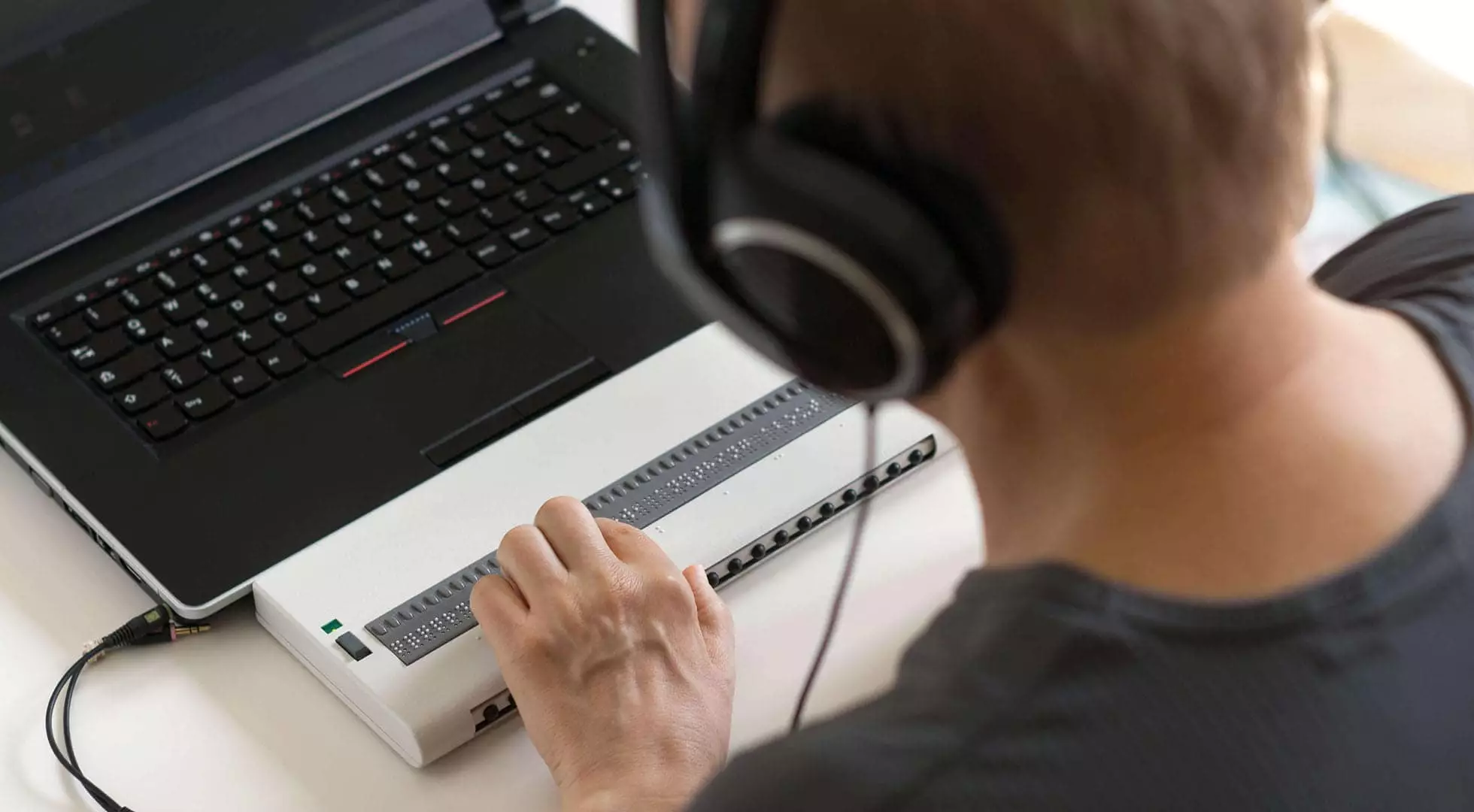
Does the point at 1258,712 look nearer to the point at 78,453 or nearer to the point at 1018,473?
the point at 1018,473

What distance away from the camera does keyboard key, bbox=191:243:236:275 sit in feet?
3.28

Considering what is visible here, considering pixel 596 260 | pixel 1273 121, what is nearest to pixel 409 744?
pixel 596 260

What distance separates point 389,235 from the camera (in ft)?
3.35

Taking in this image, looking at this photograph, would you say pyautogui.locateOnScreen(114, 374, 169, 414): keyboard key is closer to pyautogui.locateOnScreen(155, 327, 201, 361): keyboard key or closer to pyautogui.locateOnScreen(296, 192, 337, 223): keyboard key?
pyautogui.locateOnScreen(155, 327, 201, 361): keyboard key

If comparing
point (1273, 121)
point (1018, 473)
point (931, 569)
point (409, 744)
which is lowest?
point (931, 569)

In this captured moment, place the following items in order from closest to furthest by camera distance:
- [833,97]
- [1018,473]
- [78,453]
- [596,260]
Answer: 1. [833,97]
2. [1018,473]
3. [78,453]
4. [596,260]

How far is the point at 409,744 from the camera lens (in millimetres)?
787

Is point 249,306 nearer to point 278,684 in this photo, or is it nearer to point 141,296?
point 141,296

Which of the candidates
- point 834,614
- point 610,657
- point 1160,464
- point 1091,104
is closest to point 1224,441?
point 1160,464

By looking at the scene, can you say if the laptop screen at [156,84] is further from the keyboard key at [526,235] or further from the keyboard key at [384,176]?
the keyboard key at [526,235]


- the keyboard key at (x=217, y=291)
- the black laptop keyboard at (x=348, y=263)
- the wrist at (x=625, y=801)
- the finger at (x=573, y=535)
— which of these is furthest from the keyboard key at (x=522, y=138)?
the wrist at (x=625, y=801)

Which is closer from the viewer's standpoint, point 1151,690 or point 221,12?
point 1151,690

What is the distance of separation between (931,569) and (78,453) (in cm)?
48

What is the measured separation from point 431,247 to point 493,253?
4 cm
